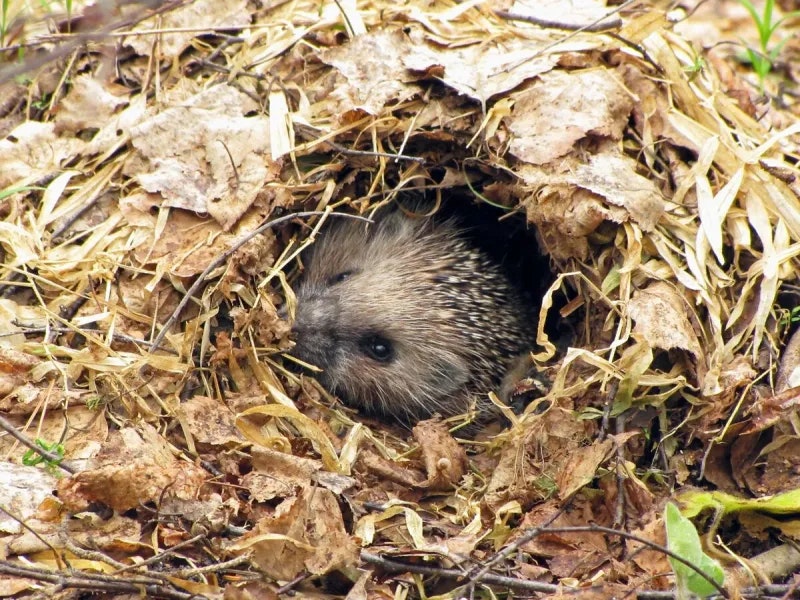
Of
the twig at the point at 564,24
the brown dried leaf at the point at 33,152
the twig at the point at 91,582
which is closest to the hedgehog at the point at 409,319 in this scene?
the twig at the point at 564,24

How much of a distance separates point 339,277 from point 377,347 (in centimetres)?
51

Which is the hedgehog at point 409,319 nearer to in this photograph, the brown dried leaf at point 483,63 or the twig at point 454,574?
the brown dried leaf at point 483,63

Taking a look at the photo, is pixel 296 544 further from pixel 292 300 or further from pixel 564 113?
pixel 564 113

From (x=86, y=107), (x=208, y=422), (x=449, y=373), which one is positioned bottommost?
(x=449, y=373)

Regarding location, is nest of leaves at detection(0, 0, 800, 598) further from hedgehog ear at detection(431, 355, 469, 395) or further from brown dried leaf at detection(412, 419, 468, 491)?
hedgehog ear at detection(431, 355, 469, 395)

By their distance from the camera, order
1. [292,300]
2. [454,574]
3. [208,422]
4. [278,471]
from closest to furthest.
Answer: [454,574] → [278,471] → [208,422] → [292,300]

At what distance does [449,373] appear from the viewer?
5.34 metres

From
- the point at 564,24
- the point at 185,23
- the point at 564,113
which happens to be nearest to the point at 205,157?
the point at 185,23

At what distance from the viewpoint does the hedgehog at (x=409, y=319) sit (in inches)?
202

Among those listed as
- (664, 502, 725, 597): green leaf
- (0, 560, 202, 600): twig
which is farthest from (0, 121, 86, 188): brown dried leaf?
(664, 502, 725, 597): green leaf

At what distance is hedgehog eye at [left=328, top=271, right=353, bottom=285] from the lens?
17.5 ft

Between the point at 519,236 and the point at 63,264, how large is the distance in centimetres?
293

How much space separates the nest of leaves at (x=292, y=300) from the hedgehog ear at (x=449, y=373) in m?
0.42

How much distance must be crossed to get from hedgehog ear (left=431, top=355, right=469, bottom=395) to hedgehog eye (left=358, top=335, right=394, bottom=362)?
0.94 feet
